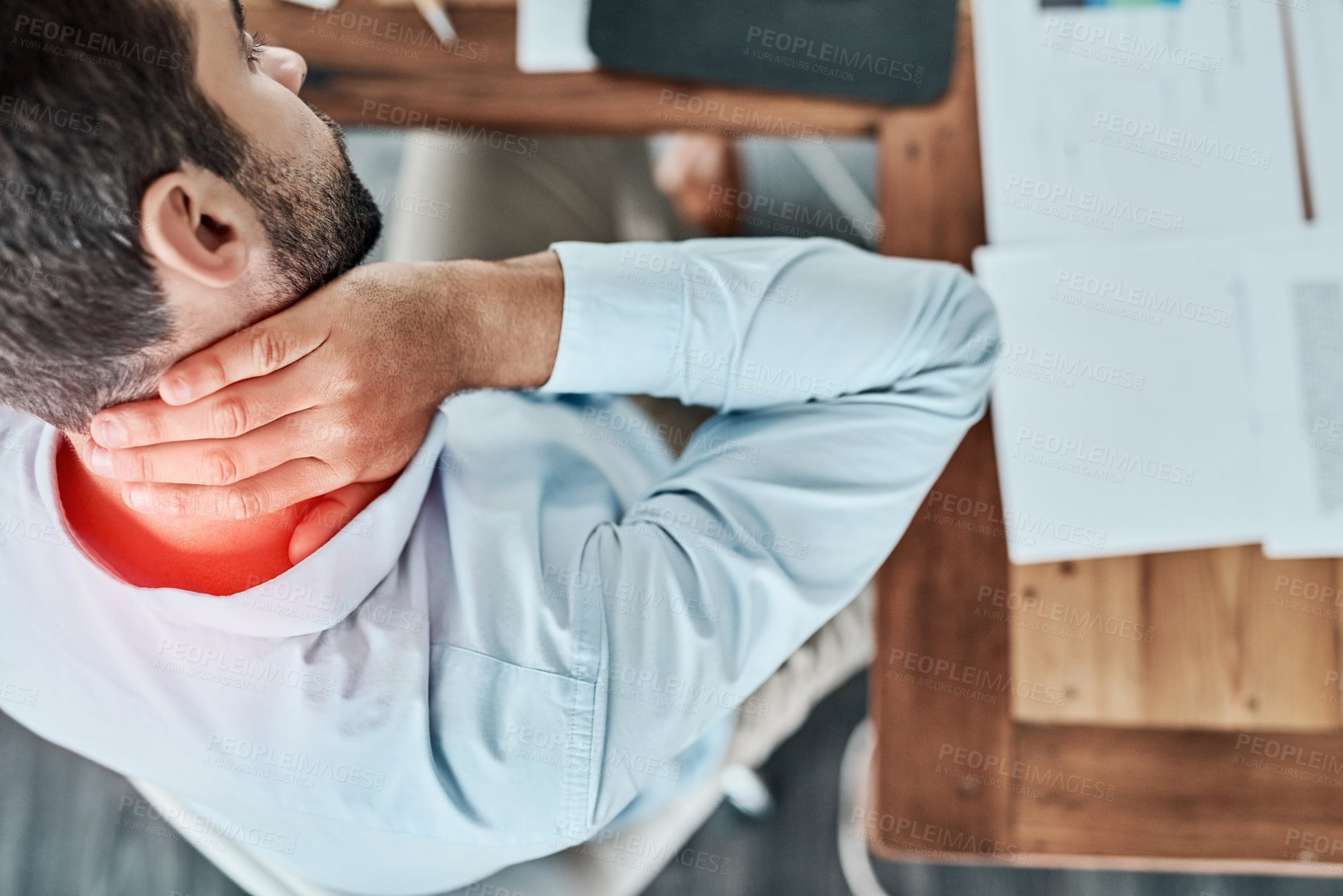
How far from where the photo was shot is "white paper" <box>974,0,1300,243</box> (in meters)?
0.90

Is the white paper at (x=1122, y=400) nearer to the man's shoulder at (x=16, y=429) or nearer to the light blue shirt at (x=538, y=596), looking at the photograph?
the light blue shirt at (x=538, y=596)

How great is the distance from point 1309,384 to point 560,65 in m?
0.84

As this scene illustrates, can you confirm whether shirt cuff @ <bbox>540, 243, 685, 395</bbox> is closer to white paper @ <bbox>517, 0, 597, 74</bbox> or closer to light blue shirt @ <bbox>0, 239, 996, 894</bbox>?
light blue shirt @ <bbox>0, 239, 996, 894</bbox>

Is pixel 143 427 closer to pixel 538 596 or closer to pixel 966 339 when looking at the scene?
pixel 538 596

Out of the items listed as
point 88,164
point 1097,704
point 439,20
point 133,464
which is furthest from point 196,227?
point 1097,704

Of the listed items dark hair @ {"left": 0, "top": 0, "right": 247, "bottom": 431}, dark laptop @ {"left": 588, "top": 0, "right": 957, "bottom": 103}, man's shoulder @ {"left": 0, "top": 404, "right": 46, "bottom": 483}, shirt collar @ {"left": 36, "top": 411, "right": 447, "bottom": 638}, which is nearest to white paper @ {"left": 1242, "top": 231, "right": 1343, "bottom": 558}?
dark laptop @ {"left": 588, "top": 0, "right": 957, "bottom": 103}

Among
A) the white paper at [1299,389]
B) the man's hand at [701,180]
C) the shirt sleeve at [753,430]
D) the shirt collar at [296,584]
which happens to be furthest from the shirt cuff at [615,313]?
the white paper at [1299,389]

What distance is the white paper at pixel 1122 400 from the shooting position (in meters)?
0.86

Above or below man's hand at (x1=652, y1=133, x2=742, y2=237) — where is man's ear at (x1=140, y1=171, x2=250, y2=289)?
below

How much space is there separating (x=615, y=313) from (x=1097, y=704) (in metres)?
0.59

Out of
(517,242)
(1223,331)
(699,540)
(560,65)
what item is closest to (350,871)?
(699,540)

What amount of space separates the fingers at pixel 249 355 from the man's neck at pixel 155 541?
13cm

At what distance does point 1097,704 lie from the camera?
2.76ft

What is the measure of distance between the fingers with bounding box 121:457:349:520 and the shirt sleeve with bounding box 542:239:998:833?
→ 22 centimetres
